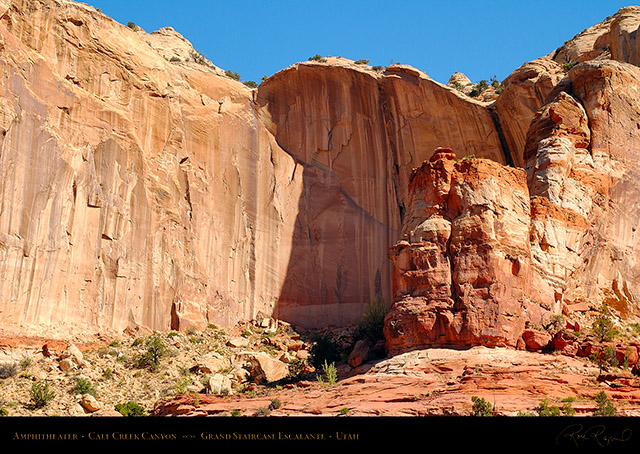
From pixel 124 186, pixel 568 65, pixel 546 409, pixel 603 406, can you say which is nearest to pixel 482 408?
pixel 546 409

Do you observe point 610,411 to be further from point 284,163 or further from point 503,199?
point 284,163

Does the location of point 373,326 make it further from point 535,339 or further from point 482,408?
point 482,408

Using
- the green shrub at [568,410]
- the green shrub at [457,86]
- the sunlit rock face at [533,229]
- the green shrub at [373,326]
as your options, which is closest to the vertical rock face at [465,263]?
the sunlit rock face at [533,229]

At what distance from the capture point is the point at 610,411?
2331 centimetres

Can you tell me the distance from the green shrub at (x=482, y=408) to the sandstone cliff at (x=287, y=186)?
5.44 meters

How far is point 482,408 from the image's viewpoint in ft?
79.2

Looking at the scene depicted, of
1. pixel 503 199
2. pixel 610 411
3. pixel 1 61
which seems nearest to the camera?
pixel 610 411

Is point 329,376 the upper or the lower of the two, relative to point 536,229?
lower

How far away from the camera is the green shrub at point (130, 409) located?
2969 centimetres
